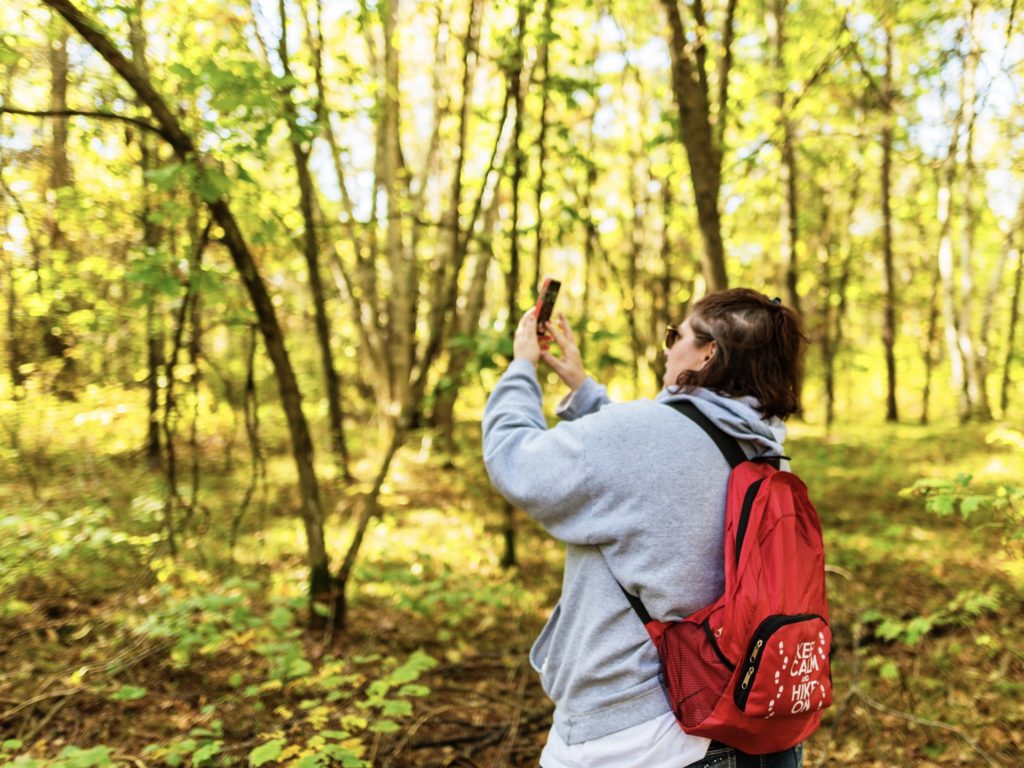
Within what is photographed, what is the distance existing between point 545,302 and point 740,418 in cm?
76

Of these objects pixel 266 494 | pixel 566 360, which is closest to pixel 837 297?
pixel 266 494

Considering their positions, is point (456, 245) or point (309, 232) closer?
point (309, 232)

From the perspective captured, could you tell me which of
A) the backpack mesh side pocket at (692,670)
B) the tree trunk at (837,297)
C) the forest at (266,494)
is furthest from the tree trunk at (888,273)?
the backpack mesh side pocket at (692,670)

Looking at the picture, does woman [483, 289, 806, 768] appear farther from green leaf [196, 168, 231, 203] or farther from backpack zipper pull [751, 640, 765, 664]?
green leaf [196, 168, 231, 203]

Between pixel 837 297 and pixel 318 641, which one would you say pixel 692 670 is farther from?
pixel 837 297

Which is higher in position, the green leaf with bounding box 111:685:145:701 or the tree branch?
the tree branch

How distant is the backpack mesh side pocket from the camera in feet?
4.91

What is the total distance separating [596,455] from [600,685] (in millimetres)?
576

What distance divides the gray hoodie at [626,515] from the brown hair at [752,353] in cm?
5

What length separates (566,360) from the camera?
225cm

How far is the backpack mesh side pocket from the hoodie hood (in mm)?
449

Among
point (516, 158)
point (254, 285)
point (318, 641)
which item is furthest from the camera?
point (516, 158)

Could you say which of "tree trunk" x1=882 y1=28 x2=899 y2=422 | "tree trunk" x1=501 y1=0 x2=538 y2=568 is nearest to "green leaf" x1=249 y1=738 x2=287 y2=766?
"tree trunk" x1=501 y1=0 x2=538 y2=568

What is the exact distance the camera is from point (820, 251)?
15.4 meters
